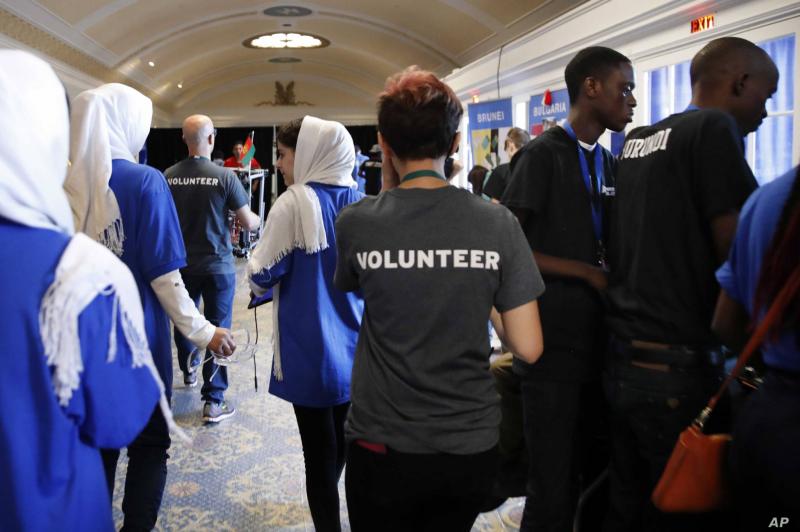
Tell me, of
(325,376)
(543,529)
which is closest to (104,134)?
(325,376)

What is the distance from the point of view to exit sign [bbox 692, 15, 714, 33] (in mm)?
4191

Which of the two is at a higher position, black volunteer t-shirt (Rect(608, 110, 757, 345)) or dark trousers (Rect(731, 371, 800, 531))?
black volunteer t-shirt (Rect(608, 110, 757, 345))

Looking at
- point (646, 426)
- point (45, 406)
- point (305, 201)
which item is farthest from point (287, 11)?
point (45, 406)

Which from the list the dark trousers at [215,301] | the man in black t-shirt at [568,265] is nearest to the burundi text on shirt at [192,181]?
the dark trousers at [215,301]

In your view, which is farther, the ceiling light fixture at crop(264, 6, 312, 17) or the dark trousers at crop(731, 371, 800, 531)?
the ceiling light fixture at crop(264, 6, 312, 17)

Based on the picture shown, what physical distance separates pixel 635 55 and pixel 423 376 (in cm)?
451

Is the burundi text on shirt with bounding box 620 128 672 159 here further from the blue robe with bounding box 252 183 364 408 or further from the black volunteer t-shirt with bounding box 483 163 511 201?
the black volunteer t-shirt with bounding box 483 163 511 201

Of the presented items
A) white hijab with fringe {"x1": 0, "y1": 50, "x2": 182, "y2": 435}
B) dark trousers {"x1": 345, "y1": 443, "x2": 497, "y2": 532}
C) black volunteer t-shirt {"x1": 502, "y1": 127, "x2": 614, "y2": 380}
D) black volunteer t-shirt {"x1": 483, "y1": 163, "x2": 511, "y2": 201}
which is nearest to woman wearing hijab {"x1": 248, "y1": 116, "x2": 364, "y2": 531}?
black volunteer t-shirt {"x1": 502, "y1": 127, "x2": 614, "y2": 380}

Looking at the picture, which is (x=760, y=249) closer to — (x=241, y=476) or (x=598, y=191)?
(x=598, y=191)

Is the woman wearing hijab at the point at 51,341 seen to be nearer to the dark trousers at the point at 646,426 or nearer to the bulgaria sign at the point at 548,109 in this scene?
the dark trousers at the point at 646,426

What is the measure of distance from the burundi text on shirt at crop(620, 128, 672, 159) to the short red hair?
53 cm

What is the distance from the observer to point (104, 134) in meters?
1.90

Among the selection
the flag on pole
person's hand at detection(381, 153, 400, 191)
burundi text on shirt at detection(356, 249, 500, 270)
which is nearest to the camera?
burundi text on shirt at detection(356, 249, 500, 270)

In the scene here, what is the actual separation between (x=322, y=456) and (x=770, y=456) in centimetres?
140
